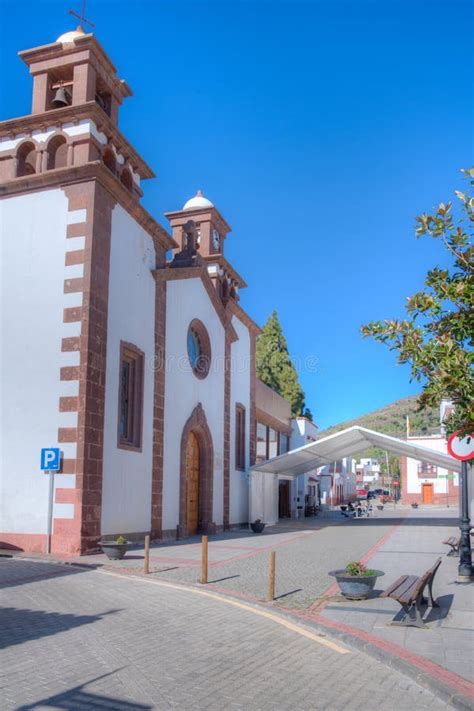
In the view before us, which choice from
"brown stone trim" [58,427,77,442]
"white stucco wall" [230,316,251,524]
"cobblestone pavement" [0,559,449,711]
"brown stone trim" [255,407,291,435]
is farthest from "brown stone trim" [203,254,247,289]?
"cobblestone pavement" [0,559,449,711]

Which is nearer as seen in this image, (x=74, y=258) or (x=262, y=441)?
(x=74, y=258)

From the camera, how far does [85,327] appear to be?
15.4 metres

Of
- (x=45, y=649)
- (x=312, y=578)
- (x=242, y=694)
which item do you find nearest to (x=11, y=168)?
(x=312, y=578)

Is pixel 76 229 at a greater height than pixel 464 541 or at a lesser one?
greater

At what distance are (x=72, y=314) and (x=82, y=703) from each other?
11.3 meters

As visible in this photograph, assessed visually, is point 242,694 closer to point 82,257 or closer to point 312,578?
point 312,578

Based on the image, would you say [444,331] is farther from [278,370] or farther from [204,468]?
[278,370]

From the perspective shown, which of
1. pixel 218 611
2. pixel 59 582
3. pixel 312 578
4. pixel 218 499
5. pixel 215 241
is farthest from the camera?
pixel 215 241

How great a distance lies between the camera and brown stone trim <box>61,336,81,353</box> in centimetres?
1536

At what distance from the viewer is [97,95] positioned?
1853cm

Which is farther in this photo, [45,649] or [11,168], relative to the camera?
[11,168]

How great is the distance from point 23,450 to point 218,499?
9830 mm

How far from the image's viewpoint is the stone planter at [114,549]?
13758mm

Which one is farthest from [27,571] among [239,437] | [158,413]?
[239,437]
